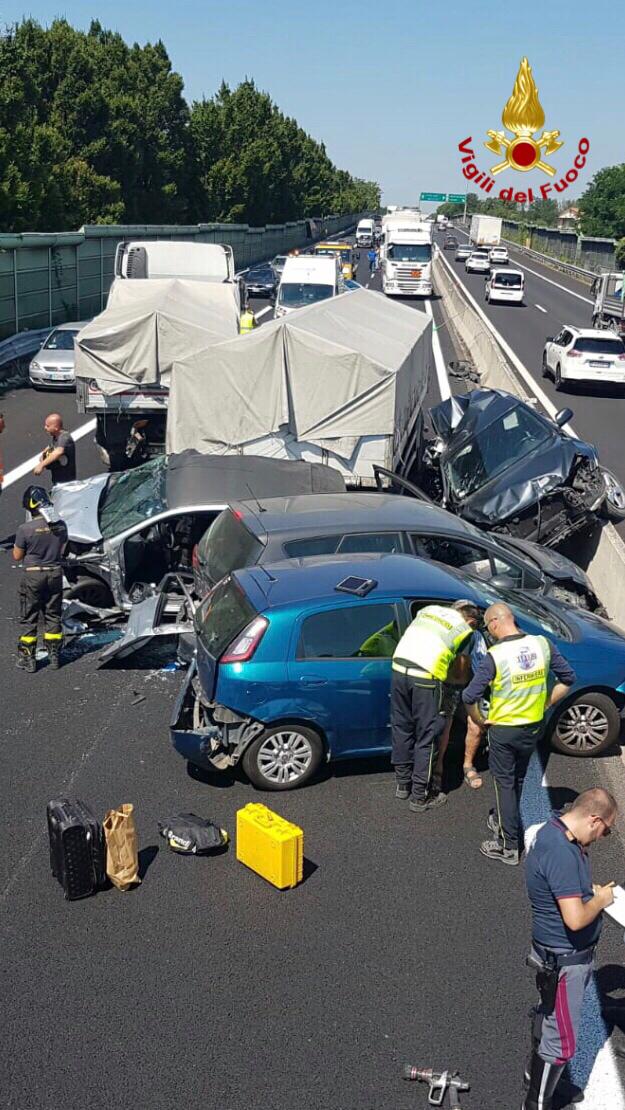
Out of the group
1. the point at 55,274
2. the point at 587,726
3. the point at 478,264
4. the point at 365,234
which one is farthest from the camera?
the point at 365,234

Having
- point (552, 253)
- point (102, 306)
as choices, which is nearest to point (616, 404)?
point (102, 306)

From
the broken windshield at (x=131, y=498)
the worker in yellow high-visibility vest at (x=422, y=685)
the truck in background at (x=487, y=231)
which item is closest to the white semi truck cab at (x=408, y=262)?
the broken windshield at (x=131, y=498)

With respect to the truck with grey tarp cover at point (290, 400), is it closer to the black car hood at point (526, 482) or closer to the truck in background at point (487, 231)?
the black car hood at point (526, 482)

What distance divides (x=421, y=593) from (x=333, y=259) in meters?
27.5

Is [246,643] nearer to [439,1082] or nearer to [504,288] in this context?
[439,1082]

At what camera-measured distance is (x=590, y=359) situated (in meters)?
26.8

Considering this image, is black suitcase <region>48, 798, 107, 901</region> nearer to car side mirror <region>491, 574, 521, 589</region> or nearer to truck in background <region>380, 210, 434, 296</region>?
car side mirror <region>491, 574, 521, 589</region>

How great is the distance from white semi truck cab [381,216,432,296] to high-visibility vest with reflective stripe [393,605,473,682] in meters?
41.6

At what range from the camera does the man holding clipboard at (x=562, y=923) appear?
4.65 meters

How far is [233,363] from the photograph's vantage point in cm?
1359

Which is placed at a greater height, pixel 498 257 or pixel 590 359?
pixel 498 257

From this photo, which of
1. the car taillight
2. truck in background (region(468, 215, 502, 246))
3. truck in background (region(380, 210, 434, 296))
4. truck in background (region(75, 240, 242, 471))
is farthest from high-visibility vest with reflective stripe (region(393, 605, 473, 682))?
truck in background (region(468, 215, 502, 246))

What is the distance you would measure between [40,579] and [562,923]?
6353mm

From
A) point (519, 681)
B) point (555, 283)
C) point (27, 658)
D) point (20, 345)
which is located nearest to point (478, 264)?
point (555, 283)
